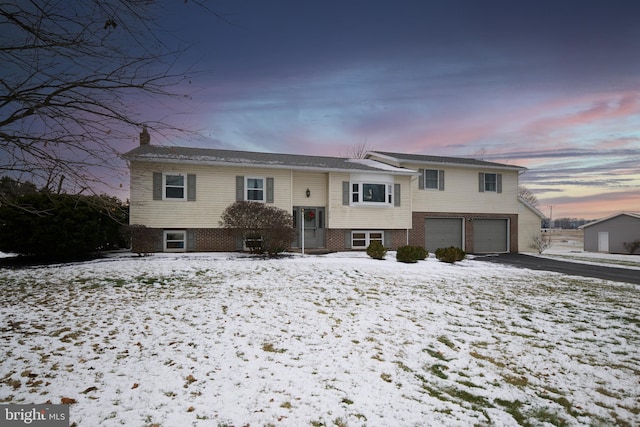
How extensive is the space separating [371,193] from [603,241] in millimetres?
26959

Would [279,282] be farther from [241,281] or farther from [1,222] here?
[1,222]

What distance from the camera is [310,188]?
1841 centimetres

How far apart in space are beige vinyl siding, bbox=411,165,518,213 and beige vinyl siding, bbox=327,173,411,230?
1371 millimetres

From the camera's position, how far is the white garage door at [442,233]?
2134cm

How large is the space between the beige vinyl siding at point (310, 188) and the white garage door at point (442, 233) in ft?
23.4

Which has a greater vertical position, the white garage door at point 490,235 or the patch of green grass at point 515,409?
the white garage door at point 490,235

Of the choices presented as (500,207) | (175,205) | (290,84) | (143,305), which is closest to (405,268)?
(290,84)

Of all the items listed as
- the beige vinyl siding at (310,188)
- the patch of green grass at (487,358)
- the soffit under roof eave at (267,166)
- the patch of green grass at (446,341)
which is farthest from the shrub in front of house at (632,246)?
the patch of green grass at (487,358)

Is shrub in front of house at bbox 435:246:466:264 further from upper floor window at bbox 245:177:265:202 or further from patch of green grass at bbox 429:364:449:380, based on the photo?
patch of green grass at bbox 429:364:449:380

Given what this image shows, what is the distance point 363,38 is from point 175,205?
1114cm

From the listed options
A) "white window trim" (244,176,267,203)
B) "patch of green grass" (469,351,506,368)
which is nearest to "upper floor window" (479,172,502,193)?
"white window trim" (244,176,267,203)

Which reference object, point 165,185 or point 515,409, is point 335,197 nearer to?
point 165,185

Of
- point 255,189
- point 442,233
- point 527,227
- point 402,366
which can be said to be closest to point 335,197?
point 255,189

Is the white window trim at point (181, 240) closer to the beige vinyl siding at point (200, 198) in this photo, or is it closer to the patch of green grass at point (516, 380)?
the beige vinyl siding at point (200, 198)
